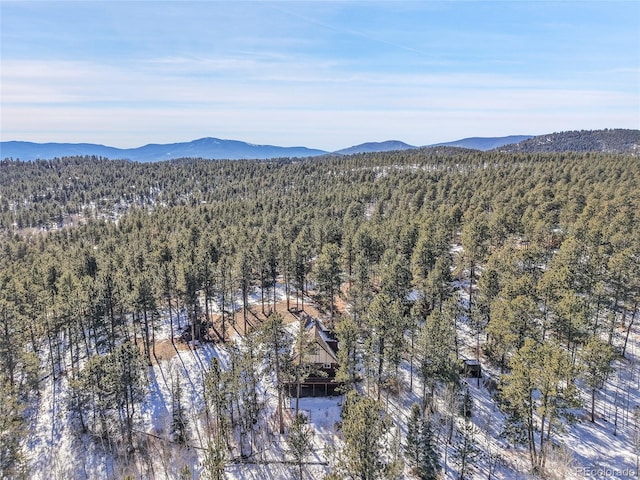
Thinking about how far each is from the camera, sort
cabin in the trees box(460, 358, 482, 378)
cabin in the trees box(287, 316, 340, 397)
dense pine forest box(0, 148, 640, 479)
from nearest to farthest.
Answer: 1. dense pine forest box(0, 148, 640, 479)
2. cabin in the trees box(287, 316, 340, 397)
3. cabin in the trees box(460, 358, 482, 378)

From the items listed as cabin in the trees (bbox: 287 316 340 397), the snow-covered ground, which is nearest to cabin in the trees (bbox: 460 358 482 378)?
the snow-covered ground

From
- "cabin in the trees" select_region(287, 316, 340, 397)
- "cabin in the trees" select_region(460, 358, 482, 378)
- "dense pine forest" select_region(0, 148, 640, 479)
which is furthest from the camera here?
"cabin in the trees" select_region(460, 358, 482, 378)

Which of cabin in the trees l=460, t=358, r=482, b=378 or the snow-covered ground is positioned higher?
cabin in the trees l=460, t=358, r=482, b=378

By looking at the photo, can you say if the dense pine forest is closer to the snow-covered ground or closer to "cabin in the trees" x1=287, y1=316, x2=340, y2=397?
the snow-covered ground

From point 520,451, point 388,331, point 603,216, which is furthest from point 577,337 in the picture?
point 603,216

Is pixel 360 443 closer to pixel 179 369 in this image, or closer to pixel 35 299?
pixel 179 369

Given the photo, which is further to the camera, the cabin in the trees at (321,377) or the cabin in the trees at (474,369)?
the cabin in the trees at (474,369)

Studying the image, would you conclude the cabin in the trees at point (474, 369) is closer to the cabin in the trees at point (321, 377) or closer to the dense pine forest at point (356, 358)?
the dense pine forest at point (356, 358)

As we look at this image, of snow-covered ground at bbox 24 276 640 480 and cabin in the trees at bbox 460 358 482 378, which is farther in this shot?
cabin in the trees at bbox 460 358 482 378

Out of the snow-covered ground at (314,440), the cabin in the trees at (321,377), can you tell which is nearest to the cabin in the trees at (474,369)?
the snow-covered ground at (314,440)

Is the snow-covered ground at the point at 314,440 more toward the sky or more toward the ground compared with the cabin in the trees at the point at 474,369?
more toward the ground

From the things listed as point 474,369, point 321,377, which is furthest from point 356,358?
point 474,369
